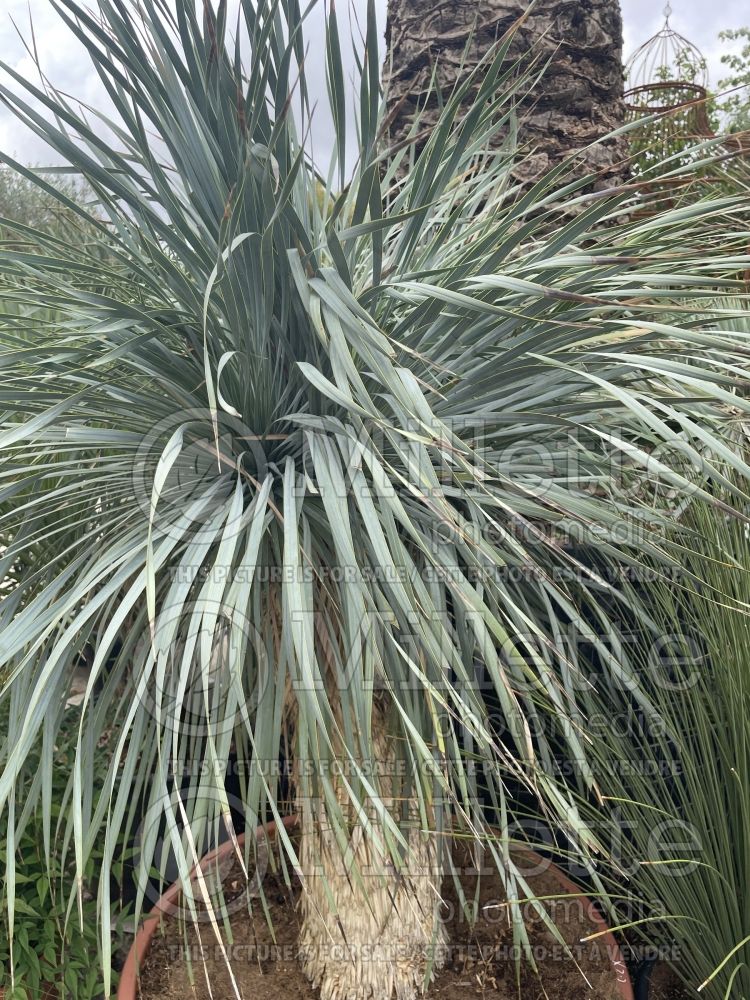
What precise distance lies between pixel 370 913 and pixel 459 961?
200 millimetres

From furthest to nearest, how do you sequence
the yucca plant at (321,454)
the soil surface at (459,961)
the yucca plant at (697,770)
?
the soil surface at (459,961) → the yucca plant at (697,770) → the yucca plant at (321,454)

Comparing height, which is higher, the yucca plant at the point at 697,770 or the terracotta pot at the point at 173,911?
the yucca plant at the point at 697,770

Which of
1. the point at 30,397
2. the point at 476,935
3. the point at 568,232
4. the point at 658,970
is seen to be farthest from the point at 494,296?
the point at 658,970

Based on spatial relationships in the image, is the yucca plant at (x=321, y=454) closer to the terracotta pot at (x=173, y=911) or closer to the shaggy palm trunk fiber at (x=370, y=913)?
the shaggy palm trunk fiber at (x=370, y=913)

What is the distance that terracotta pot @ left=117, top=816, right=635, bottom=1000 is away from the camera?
0.87m

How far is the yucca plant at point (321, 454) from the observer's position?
651 mm

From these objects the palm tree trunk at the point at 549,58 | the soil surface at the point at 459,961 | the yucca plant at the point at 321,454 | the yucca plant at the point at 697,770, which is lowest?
the soil surface at the point at 459,961

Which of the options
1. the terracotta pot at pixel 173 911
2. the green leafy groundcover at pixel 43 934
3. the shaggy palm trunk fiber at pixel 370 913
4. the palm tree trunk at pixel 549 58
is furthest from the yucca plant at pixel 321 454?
the palm tree trunk at pixel 549 58

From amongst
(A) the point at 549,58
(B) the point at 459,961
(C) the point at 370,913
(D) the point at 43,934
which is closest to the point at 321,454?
(C) the point at 370,913

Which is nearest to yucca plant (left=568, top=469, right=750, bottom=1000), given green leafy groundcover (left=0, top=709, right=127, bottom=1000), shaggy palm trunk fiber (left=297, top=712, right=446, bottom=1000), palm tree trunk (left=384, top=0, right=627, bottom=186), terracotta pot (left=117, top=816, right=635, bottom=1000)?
terracotta pot (left=117, top=816, right=635, bottom=1000)

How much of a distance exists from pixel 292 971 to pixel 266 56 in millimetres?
1090

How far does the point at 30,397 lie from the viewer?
770 millimetres

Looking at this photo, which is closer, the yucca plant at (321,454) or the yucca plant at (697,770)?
the yucca plant at (321,454)

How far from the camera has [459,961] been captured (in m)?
0.98
